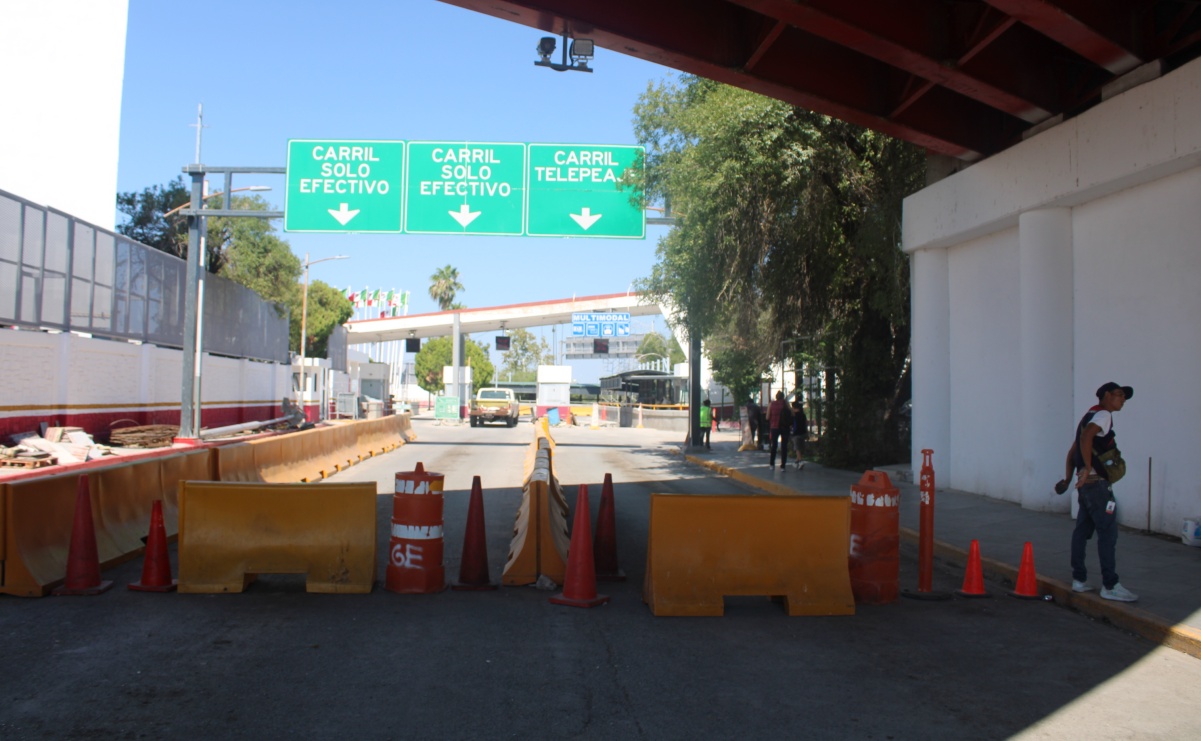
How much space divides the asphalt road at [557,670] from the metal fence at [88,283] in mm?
13367

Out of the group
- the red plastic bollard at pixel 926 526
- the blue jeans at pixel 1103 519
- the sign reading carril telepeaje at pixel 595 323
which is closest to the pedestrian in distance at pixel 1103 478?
the blue jeans at pixel 1103 519

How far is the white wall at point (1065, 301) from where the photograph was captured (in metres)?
10.8

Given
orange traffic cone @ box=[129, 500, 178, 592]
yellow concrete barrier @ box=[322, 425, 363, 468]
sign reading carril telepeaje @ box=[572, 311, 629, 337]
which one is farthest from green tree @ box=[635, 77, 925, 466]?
sign reading carril telepeaje @ box=[572, 311, 629, 337]

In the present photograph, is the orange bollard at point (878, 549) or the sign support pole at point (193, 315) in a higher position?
the sign support pole at point (193, 315)

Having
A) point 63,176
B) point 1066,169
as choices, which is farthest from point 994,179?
point 63,176

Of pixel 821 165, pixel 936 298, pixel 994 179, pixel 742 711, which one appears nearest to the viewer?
pixel 742 711

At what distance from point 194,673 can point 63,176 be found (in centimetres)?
2593

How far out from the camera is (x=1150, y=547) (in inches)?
405

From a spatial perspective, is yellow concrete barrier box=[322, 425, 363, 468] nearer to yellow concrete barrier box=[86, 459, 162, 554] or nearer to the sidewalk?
yellow concrete barrier box=[86, 459, 162, 554]

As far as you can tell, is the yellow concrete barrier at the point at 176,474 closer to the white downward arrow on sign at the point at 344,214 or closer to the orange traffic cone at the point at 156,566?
the orange traffic cone at the point at 156,566

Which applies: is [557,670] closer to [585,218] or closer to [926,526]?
[926,526]

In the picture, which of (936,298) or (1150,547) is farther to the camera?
(936,298)

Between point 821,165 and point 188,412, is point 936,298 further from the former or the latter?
point 188,412

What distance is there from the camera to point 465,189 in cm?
2219
